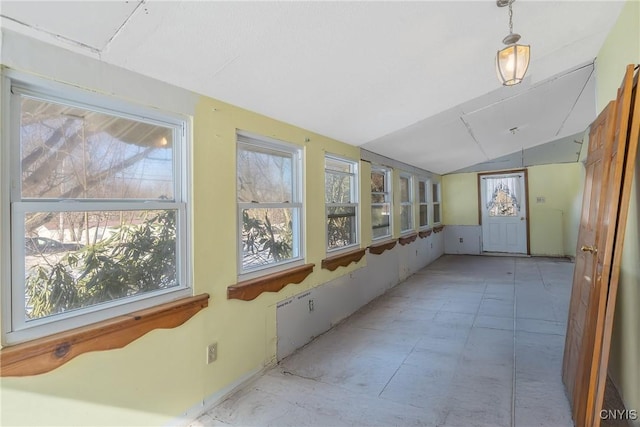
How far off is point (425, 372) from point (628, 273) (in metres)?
1.48

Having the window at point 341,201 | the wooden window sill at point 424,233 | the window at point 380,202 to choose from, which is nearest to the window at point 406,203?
the wooden window sill at point 424,233

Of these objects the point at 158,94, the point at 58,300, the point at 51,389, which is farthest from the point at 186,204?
the point at 51,389

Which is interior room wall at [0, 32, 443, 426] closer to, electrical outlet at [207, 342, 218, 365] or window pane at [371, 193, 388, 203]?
electrical outlet at [207, 342, 218, 365]

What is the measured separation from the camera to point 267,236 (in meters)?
2.85

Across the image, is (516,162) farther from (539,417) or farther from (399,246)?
(539,417)

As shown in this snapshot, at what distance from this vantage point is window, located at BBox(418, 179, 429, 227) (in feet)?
23.6

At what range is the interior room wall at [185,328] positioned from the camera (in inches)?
56.8

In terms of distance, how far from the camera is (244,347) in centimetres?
247

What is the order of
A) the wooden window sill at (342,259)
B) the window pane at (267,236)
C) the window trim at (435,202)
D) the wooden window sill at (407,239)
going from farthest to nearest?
the window trim at (435,202)
the wooden window sill at (407,239)
the wooden window sill at (342,259)
the window pane at (267,236)

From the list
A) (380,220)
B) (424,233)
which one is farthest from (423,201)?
(380,220)

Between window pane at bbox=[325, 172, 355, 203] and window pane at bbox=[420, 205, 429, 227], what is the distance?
11.4 ft

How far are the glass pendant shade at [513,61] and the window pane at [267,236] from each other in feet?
6.36

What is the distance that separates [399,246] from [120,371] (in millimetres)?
4546

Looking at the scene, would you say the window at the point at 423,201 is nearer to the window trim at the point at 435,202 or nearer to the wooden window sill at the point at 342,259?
the window trim at the point at 435,202
